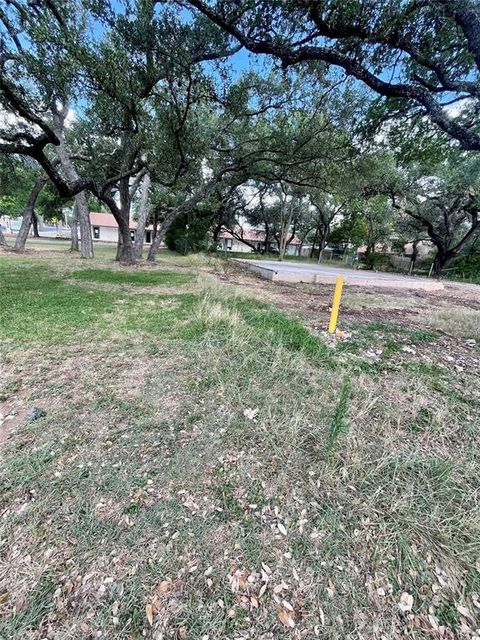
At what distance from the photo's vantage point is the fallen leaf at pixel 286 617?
1.01 meters

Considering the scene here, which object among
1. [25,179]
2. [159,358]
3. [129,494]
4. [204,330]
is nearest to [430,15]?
[204,330]

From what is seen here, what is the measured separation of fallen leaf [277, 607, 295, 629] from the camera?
1014mm

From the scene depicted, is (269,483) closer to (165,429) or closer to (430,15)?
(165,429)

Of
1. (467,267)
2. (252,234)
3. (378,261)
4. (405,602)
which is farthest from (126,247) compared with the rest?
(252,234)

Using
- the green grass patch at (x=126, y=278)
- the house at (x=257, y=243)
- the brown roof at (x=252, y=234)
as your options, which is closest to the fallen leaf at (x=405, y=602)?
the green grass patch at (x=126, y=278)

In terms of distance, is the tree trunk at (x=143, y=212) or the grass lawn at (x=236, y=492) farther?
the tree trunk at (x=143, y=212)

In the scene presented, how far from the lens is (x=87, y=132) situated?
999cm

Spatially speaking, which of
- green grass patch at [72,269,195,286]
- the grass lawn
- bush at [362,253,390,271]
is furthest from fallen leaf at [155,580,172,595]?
bush at [362,253,390,271]

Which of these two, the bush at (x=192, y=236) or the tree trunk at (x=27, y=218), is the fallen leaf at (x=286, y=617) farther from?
the bush at (x=192, y=236)

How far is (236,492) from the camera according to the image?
1.50 metres

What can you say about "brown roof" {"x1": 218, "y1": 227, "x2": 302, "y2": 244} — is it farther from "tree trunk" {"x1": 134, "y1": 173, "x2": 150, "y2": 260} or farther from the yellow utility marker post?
the yellow utility marker post

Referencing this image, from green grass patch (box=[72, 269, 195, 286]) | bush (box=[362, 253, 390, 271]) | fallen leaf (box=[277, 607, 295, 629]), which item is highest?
bush (box=[362, 253, 390, 271])

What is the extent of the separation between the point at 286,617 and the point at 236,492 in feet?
1.75

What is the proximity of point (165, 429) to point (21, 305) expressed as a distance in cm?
389
